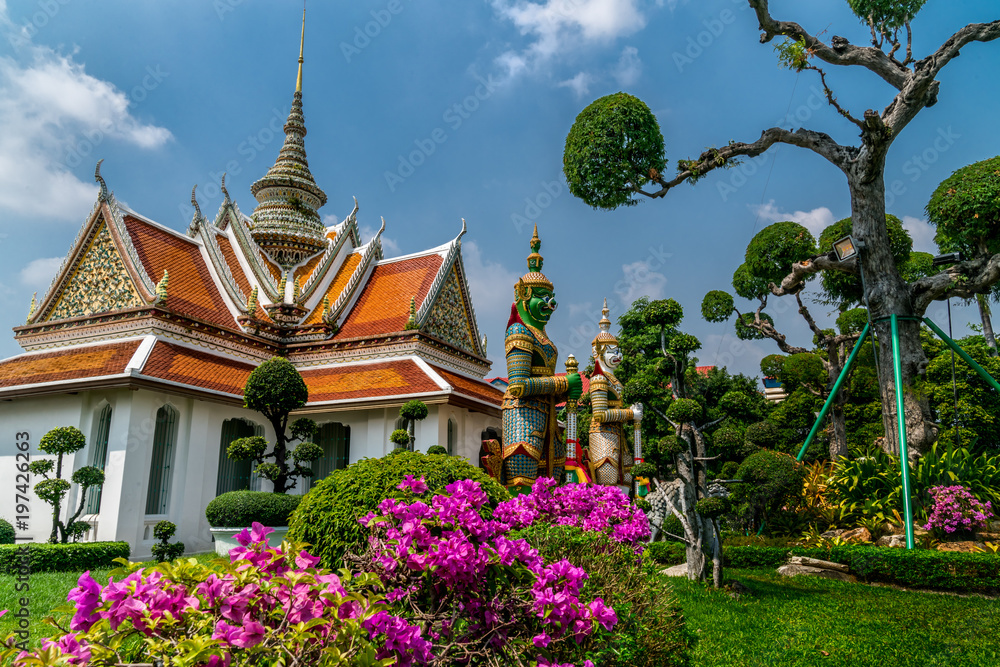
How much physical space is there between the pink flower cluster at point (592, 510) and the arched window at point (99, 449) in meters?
8.47

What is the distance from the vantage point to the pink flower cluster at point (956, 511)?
8.93 m

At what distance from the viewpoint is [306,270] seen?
16.9 metres

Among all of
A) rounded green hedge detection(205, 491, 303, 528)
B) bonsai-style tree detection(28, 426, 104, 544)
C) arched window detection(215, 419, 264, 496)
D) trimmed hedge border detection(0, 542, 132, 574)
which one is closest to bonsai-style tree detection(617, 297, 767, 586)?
rounded green hedge detection(205, 491, 303, 528)

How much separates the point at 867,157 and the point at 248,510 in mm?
11568

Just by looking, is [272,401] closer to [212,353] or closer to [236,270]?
[212,353]

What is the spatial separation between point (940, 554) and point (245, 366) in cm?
1210

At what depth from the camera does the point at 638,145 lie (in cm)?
1200

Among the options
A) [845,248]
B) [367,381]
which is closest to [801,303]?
[845,248]

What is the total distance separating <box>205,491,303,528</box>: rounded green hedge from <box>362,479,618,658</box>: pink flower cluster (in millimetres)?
6153

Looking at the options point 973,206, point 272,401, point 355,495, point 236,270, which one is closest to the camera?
point 355,495

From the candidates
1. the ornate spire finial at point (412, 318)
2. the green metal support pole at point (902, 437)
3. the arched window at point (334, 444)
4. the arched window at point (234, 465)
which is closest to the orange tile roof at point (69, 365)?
the arched window at point (234, 465)

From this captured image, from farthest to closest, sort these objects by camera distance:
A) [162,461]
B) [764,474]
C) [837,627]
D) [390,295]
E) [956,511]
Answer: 1. [390,295]
2. [162,461]
3. [956,511]
4. [764,474]
5. [837,627]

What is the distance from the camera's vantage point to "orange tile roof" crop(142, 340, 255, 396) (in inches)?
423

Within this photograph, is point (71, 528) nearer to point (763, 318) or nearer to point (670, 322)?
point (670, 322)
